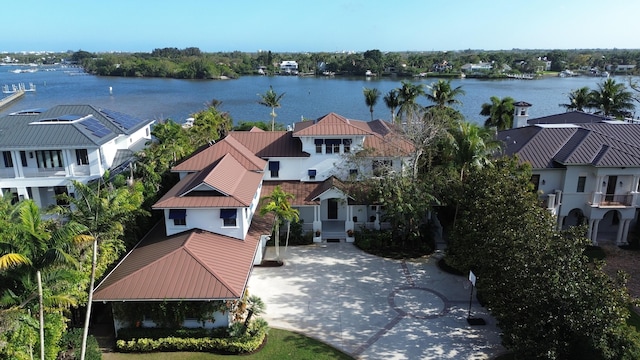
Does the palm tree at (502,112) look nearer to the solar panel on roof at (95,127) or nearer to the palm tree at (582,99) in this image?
the palm tree at (582,99)

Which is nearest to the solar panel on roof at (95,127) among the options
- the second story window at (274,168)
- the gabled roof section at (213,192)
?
the gabled roof section at (213,192)

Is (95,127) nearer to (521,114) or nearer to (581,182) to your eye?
(521,114)

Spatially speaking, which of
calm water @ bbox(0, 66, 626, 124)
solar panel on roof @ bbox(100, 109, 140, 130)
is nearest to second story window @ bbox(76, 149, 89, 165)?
solar panel on roof @ bbox(100, 109, 140, 130)

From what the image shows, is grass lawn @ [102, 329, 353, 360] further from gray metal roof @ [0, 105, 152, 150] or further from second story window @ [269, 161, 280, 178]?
gray metal roof @ [0, 105, 152, 150]

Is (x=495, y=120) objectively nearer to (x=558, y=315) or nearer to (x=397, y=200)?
(x=397, y=200)

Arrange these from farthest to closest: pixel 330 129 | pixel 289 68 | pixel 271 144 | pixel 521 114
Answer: pixel 289 68 → pixel 521 114 → pixel 271 144 → pixel 330 129

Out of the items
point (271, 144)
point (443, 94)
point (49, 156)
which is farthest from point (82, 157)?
point (443, 94)
